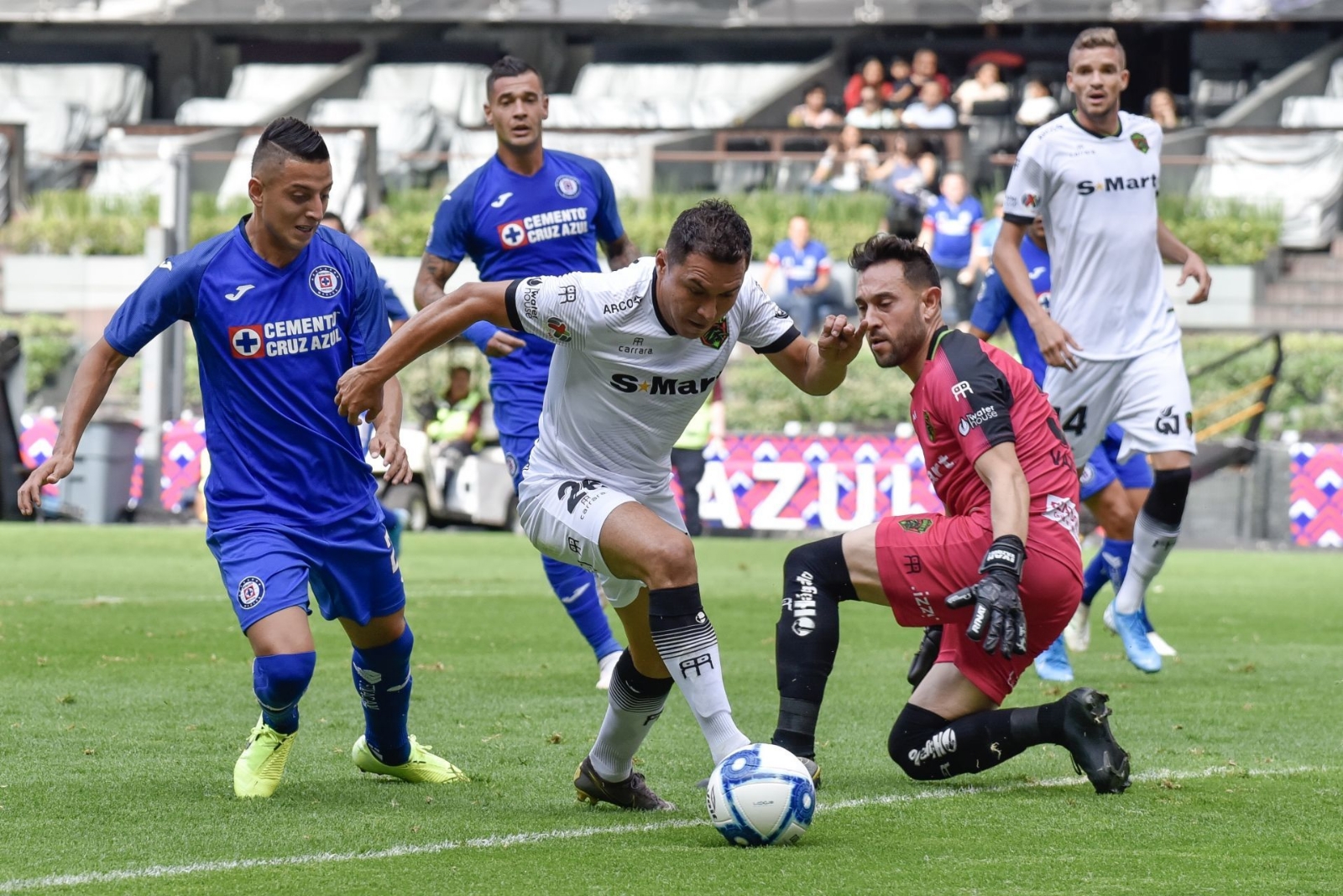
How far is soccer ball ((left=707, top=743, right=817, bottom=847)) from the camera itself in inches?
204

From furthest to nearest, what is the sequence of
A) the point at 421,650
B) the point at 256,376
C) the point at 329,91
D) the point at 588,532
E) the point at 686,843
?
1. the point at 329,91
2. the point at 421,650
3. the point at 256,376
4. the point at 588,532
5. the point at 686,843

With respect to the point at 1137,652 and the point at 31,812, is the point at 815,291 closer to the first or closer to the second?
the point at 1137,652

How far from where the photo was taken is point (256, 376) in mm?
6125

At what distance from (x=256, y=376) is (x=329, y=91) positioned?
31.6 m

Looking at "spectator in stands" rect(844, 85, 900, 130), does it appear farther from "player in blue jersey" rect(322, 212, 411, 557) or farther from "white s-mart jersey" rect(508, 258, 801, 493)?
"white s-mart jersey" rect(508, 258, 801, 493)

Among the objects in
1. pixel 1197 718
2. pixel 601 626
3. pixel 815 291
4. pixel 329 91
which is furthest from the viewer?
pixel 329 91

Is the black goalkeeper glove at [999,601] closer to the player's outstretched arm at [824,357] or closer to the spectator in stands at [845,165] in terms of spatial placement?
the player's outstretched arm at [824,357]

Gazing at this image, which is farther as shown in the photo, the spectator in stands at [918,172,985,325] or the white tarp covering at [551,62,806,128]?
the white tarp covering at [551,62,806,128]

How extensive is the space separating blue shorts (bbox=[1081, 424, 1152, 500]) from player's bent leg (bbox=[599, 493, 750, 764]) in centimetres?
491

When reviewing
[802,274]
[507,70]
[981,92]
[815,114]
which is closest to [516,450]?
[507,70]

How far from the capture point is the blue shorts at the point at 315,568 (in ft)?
19.4

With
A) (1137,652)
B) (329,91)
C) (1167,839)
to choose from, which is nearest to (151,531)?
(1137,652)

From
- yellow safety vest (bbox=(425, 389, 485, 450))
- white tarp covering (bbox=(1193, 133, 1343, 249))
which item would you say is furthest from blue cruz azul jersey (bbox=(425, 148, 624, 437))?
white tarp covering (bbox=(1193, 133, 1343, 249))

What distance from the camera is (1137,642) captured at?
29.8ft
